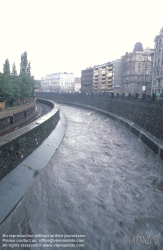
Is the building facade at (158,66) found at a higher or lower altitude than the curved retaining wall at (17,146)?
higher

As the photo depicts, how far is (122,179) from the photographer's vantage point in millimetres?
14562

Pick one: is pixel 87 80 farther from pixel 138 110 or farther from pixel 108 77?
pixel 138 110

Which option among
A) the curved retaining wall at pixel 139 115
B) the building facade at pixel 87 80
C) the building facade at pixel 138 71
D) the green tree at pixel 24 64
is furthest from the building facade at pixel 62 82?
the curved retaining wall at pixel 139 115

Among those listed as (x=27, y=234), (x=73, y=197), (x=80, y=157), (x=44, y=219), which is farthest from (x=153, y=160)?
(x=27, y=234)

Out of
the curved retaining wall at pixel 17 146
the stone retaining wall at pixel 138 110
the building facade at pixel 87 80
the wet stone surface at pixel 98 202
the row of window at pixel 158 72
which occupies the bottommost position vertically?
the wet stone surface at pixel 98 202

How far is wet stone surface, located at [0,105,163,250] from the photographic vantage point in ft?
30.6

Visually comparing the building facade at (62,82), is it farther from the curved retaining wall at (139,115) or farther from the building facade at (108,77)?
the curved retaining wall at (139,115)

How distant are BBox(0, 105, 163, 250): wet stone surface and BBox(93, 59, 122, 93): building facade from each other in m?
74.1

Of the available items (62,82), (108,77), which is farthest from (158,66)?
(62,82)

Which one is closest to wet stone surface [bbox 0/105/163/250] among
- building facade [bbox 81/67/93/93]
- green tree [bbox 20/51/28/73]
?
green tree [bbox 20/51/28/73]

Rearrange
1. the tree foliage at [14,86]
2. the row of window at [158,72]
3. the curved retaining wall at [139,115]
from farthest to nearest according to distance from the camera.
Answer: the row of window at [158,72]
the tree foliage at [14,86]
the curved retaining wall at [139,115]

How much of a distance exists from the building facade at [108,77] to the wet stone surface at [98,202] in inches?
2917

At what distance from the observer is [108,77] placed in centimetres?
9762

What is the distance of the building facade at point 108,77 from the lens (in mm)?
89188
